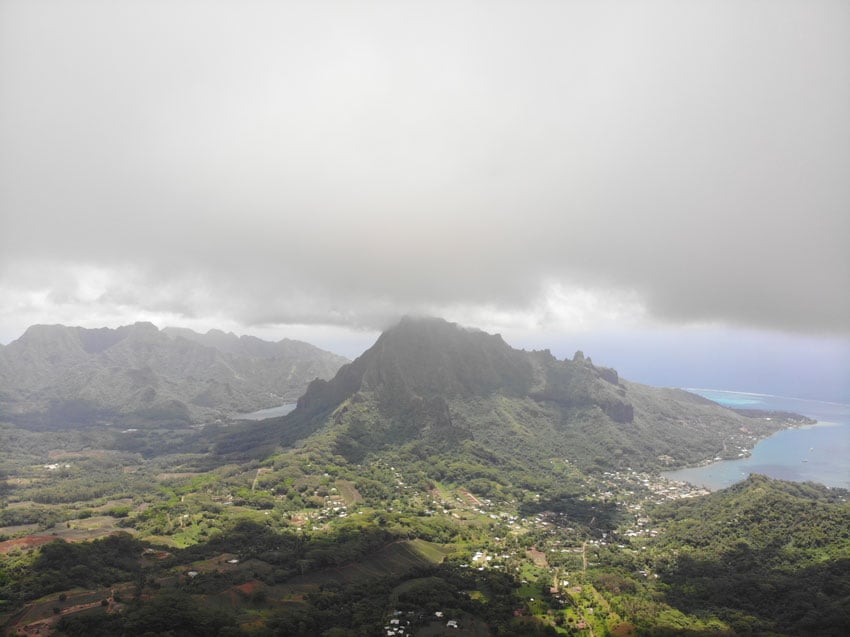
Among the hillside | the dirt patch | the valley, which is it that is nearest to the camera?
the hillside

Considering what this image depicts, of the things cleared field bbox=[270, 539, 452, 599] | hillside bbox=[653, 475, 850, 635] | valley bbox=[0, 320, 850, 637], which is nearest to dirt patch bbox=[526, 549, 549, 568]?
valley bbox=[0, 320, 850, 637]

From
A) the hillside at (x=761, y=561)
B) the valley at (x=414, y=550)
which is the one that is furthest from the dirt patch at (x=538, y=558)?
the hillside at (x=761, y=561)

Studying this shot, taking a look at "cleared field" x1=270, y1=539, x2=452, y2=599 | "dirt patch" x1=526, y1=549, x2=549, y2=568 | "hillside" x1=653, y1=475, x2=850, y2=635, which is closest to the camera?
"hillside" x1=653, y1=475, x2=850, y2=635

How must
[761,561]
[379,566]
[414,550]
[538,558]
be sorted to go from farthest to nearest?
[538,558] → [414,550] → [379,566] → [761,561]

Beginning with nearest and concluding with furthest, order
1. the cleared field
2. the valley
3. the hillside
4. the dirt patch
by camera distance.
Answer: the hillside → the valley → the cleared field → the dirt patch

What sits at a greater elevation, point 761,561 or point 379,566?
point 761,561

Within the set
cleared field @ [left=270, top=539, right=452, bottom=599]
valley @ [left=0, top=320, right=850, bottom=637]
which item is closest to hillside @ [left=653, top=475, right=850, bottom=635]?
valley @ [left=0, top=320, right=850, bottom=637]

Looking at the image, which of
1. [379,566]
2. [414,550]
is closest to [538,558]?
[414,550]

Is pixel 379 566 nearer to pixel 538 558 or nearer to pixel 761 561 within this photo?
pixel 538 558

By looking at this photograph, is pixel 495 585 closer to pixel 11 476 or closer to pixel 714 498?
pixel 714 498

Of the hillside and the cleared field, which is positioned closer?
the hillside

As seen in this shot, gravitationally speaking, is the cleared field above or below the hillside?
below

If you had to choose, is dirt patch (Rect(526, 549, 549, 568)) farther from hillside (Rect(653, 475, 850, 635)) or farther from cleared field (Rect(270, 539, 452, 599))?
hillside (Rect(653, 475, 850, 635))
